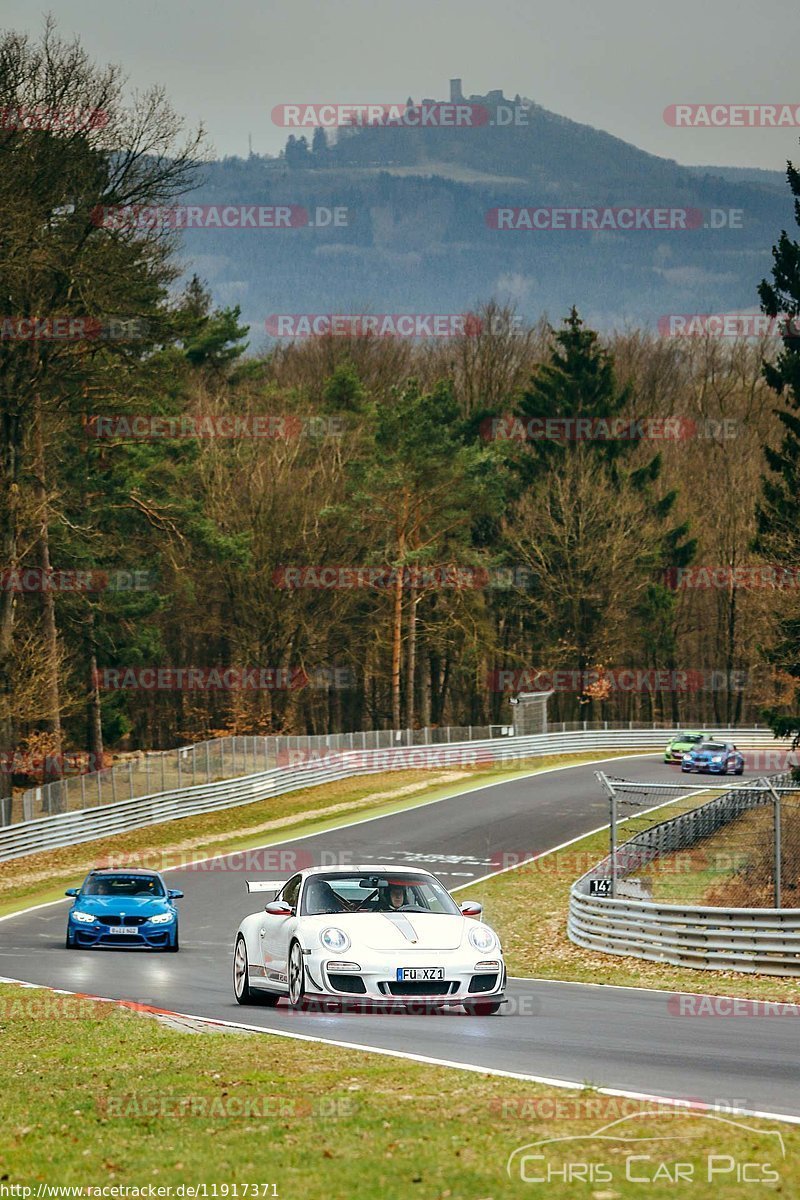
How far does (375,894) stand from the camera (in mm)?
15047

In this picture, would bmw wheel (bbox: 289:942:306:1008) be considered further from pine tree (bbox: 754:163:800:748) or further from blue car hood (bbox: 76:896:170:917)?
pine tree (bbox: 754:163:800:748)

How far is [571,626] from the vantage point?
80.6m

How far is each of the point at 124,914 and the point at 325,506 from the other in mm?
48692

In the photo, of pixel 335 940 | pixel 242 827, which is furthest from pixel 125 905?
pixel 242 827

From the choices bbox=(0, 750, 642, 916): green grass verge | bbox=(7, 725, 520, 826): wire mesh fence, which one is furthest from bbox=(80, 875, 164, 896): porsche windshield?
bbox=(7, 725, 520, 826): wire mesh fence

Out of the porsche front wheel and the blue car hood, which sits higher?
the porsche front wheel

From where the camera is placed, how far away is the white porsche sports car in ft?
45.9

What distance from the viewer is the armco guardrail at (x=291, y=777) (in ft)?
135

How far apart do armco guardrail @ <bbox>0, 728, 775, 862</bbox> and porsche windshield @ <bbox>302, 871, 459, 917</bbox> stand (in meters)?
26.2

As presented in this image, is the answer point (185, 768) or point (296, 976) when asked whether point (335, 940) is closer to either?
point (296, 976)

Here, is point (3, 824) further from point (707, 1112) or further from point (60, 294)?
point (707, 1112)

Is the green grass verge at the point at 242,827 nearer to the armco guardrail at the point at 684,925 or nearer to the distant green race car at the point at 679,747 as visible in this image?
the distant green race car at the point at 679,747

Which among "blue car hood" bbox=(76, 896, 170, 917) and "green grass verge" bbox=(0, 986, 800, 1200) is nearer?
"green grass verge" bbox=(0, 986, 800, 1200)

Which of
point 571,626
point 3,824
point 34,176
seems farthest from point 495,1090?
point 571,626
